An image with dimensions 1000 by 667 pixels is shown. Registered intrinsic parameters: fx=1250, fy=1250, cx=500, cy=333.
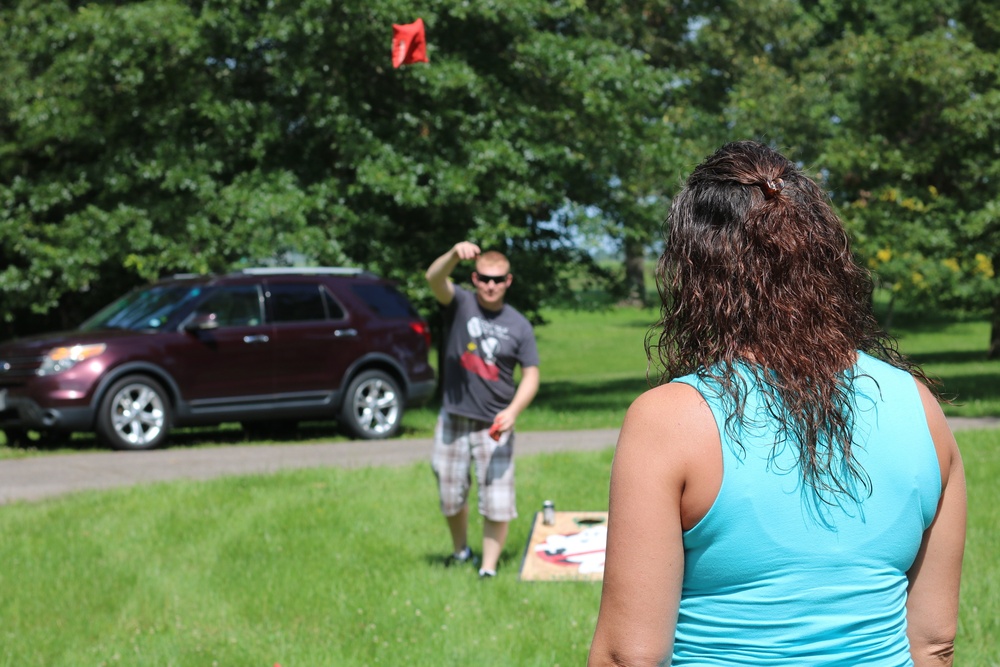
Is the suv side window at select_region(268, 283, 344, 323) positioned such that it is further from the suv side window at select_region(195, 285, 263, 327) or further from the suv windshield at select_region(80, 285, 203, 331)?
the suv windshield at select_region(80, 285, 203, 331)

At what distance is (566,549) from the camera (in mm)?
7199

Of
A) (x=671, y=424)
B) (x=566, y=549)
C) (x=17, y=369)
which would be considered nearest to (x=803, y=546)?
(x=671, y=424)

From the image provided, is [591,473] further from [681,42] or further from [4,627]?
[681,42]

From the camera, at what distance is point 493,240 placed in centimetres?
1797

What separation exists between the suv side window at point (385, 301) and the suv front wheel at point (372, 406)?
0.81 metres

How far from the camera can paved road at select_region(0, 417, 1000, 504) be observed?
34.4 ft

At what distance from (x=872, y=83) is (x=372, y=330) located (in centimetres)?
865

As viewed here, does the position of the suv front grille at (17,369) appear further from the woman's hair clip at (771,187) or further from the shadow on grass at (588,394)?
the woman's hair clip at (771,187)

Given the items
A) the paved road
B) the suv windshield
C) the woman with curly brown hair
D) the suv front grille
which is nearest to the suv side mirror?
the suv windshield

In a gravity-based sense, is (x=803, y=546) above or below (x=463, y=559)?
above

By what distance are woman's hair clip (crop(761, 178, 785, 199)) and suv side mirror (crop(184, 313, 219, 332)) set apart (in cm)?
1185

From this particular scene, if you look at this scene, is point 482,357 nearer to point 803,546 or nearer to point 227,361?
point 803,546

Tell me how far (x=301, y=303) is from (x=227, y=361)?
1.24 metres

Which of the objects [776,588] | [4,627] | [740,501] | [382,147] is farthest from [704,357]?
[382,147]
